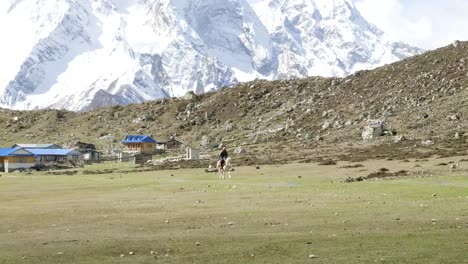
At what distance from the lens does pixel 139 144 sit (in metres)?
167

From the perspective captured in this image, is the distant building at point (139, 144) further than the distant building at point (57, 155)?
Yes

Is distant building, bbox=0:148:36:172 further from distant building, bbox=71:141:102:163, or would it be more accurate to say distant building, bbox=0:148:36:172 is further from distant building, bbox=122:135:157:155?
distant building, bbox=122:135:157:155

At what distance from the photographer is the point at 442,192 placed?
119 feet

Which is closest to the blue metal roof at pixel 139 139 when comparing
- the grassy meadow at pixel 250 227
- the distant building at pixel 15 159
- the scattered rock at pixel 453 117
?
the distant building at pixel 15 159

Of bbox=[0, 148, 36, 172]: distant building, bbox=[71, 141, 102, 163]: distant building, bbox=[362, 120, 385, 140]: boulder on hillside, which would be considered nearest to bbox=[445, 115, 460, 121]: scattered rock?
bbox=[362, 120, 385, 140]: boulder on hillside

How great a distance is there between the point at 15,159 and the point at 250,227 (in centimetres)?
Result: 12241

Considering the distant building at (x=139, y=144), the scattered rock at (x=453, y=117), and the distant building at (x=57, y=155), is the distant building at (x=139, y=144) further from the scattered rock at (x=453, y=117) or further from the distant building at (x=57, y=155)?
the scattered rock at (x=453, y=117)

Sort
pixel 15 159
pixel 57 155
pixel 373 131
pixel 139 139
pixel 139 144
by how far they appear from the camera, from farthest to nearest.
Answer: pixel 139 139
pixel 139 144
pixel 57 155
pixel 15 159
pixel 373 131

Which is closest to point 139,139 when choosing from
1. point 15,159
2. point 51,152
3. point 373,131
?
point 51,152

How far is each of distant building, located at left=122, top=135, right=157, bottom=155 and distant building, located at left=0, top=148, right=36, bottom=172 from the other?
91.9ft

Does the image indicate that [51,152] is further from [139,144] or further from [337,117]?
[337,117]

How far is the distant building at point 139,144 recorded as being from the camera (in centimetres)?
16589

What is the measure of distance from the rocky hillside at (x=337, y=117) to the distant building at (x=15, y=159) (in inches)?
1442

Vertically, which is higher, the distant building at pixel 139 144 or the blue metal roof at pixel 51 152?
the distant building at pixel 139 144
